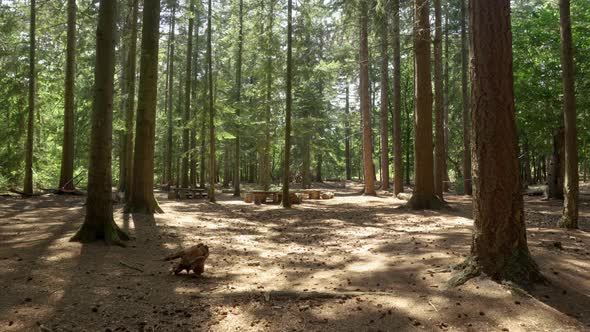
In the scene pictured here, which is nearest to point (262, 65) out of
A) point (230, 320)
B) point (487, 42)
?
point (487, 42)

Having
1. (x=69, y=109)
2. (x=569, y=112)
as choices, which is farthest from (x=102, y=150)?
(x=69, y=109)

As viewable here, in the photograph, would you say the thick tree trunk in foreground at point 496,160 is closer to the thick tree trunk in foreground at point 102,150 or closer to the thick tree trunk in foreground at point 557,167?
the thick tree trunk in foreground at point 102,150

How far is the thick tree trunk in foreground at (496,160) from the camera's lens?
503 cm

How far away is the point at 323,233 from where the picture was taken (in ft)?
35.9

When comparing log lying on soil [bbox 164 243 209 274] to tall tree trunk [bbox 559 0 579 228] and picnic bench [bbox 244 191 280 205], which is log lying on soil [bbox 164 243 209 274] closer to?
tall tree trunk [bbox 559 0 579 228]

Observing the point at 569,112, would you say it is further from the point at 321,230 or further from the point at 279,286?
the point at 279,286

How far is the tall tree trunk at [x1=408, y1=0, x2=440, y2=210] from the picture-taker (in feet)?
47.9

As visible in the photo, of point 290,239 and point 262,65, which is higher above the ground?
point 262,65

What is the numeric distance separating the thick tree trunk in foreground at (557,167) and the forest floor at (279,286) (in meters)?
10.9

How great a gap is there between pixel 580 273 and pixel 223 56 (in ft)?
88.3

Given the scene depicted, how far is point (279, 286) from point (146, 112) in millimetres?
8528

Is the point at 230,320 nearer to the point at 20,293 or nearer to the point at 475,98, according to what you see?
the point at 20,293

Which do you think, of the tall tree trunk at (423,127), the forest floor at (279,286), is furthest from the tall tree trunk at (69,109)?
the tall tree trunk at (423,127)

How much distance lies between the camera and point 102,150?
26.5 feet
